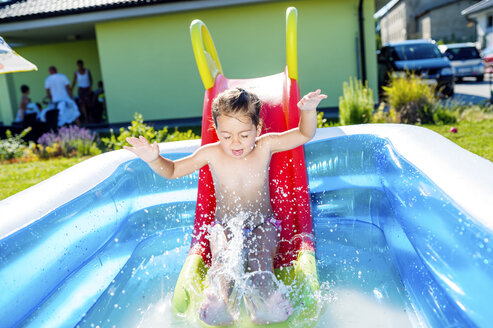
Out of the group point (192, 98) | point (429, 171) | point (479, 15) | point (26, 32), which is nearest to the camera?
point (429, 171)

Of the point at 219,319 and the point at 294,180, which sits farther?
the point at 294,180

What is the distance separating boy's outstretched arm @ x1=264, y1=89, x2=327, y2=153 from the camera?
8.27 feet

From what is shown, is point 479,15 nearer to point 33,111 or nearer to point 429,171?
point 33,111

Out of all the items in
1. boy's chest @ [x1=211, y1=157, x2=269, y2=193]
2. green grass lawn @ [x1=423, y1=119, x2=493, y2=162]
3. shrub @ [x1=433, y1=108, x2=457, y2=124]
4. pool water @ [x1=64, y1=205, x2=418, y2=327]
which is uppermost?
boy's chest @ [x1=211, y1=157, x2=269, y2=193]

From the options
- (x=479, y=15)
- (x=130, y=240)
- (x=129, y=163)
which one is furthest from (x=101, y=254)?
(x=479, y=15)

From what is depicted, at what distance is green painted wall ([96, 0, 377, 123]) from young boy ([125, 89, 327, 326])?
7163mm

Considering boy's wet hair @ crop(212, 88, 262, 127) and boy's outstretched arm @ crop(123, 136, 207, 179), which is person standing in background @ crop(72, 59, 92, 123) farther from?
boy's wet hair @ crop(212, 88, 262, 127)

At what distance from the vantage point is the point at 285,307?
2287 millimetres

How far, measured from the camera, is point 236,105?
258 cm

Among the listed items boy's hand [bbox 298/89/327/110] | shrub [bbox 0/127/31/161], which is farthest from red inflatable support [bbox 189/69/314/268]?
shrub [bbox 0/127/31/161]

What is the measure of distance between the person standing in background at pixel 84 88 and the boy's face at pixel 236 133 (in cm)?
973

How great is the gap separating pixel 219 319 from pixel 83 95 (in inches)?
417

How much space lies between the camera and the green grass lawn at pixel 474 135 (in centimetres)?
498

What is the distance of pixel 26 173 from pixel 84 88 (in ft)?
20.6
